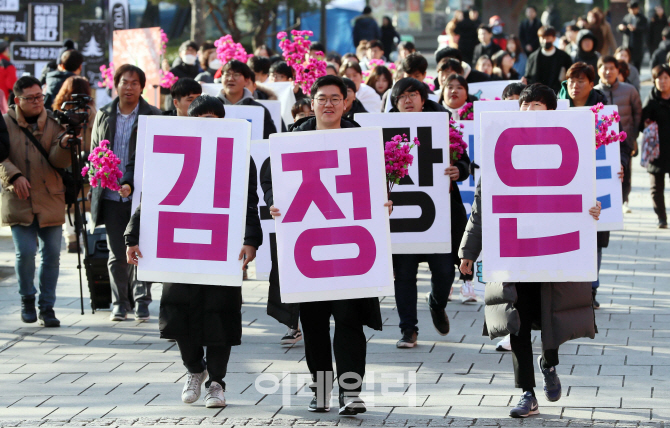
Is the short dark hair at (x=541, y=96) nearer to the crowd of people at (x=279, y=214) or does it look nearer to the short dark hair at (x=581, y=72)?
the crowd of people at (x=279, y=214)

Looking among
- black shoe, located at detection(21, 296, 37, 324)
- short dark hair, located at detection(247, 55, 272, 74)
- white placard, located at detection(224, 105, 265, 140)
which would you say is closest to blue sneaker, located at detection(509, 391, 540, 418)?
white placard, located at detection(224, 105, 265, 140)

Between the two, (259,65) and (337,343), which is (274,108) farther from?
(337,343)

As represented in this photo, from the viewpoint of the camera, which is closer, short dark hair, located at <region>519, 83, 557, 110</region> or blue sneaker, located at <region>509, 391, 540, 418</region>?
blue sneaker, located at <region>509, 391, 540, 418</region>

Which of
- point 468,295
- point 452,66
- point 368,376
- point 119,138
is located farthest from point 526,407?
point 452,66

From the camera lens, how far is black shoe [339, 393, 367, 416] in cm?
550

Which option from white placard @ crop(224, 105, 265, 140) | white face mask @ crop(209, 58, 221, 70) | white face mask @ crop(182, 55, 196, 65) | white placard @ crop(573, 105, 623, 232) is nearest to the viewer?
white placard @ crop(573, 105, 623, 232)

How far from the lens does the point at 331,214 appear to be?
545 centimetres

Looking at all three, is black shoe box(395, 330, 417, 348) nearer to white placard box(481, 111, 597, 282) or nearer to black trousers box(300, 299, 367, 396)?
black trousers box(300, 299, 367, 396)

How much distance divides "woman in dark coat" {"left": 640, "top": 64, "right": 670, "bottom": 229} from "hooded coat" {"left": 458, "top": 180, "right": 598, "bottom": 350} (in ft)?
23.1

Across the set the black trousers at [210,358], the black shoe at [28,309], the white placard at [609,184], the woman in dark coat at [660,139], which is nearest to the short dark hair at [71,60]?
the black shoe at [28,309]

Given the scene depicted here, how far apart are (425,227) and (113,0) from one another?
12.0m

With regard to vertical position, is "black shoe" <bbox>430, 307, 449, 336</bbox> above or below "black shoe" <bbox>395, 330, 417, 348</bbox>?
above

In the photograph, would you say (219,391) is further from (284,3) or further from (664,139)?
(284,3)

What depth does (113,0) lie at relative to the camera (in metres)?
17.7
